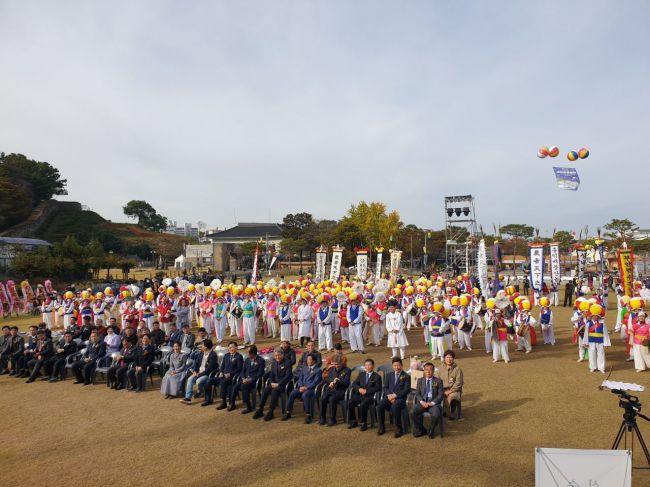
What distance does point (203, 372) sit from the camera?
894 cm

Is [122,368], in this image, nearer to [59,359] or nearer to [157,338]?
[157,338]

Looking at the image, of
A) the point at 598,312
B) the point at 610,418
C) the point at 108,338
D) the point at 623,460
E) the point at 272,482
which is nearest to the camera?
the point at 623,460

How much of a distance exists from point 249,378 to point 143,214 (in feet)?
322

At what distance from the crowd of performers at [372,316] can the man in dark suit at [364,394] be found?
4.58 metres

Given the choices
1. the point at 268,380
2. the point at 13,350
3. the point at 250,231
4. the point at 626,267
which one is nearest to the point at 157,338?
the point at 13,350

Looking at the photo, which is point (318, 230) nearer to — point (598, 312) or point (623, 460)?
point (598, 312)

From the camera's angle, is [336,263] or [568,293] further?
[336,263]

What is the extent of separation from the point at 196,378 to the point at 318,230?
53.9 m

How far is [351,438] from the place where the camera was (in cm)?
691

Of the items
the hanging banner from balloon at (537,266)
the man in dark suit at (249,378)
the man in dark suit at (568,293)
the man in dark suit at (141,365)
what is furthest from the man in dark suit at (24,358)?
the man in dark suit at (568,293)

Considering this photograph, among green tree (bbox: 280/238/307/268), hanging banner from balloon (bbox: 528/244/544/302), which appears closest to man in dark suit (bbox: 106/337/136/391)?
hanging banner from balloon (bbox: 528/244/544/302)

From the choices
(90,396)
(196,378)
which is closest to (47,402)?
(90,396)

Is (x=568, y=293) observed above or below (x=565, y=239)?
below

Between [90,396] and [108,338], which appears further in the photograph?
[108,338]
